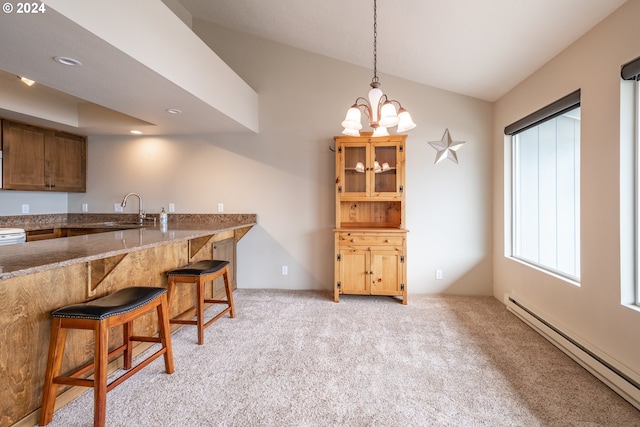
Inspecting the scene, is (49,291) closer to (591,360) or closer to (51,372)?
(51,372)

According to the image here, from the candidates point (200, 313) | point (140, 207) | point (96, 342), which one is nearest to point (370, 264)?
point (200, 313)

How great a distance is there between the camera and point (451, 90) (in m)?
3.74

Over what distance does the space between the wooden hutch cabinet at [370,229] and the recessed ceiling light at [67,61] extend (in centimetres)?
237

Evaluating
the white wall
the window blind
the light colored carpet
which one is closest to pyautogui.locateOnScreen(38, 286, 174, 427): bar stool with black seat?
the light colored carpet

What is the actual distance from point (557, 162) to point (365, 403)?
8.34 feet

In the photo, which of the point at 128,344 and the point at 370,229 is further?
the point at 370,229

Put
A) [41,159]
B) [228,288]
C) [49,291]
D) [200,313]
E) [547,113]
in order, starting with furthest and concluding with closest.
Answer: [41,159] < [228,288] < [547,113] < [200,313] < [49,291]

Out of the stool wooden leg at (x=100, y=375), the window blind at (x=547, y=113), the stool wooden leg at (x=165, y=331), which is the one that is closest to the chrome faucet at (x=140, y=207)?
the stool wooden leg at (x=165, y=331)

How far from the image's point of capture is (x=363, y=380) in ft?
6.58

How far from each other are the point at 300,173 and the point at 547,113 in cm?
260

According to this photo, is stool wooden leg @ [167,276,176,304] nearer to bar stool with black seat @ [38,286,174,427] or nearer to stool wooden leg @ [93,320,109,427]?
bar stool with black seat @ [38,286,174,427]

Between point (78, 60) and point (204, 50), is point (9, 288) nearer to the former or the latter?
point (78, 60)

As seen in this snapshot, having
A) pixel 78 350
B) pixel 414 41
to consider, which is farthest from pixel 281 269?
pixel 414 41

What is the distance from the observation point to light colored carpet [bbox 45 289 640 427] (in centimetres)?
167
